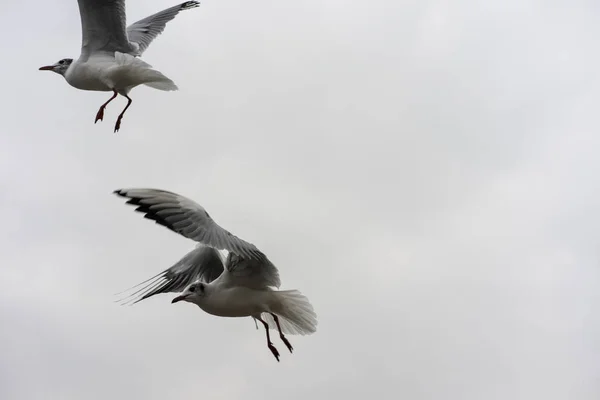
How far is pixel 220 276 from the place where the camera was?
7.51 meters

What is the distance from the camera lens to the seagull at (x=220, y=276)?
21.2 feet

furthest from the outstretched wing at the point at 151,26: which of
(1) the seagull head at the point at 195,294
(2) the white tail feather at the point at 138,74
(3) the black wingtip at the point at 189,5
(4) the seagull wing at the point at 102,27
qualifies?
(1) the seagull head at the point at 195,294

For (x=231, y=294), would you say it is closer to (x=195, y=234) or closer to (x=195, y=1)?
(x=195, y=234)

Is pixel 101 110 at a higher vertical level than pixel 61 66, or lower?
lower

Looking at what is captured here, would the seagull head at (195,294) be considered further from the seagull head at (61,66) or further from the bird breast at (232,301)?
the seagull head at (61,66)

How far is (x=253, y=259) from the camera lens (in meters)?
7.19

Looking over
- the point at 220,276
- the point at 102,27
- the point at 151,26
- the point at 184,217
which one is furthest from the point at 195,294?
the point at 151,26

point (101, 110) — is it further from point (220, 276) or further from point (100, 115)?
point (220, 276)

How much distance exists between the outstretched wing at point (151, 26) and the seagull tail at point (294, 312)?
11.2ft

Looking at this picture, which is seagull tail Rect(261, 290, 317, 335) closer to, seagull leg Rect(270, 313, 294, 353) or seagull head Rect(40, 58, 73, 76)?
seagull leg Rect(270, 313, 294, 353)

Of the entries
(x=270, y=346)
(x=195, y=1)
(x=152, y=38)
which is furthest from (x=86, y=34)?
(x=270, y=346)

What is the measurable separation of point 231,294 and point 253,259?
0.36 m

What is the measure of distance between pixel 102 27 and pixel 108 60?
30 centimetres

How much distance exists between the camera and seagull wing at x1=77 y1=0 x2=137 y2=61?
8594mm
